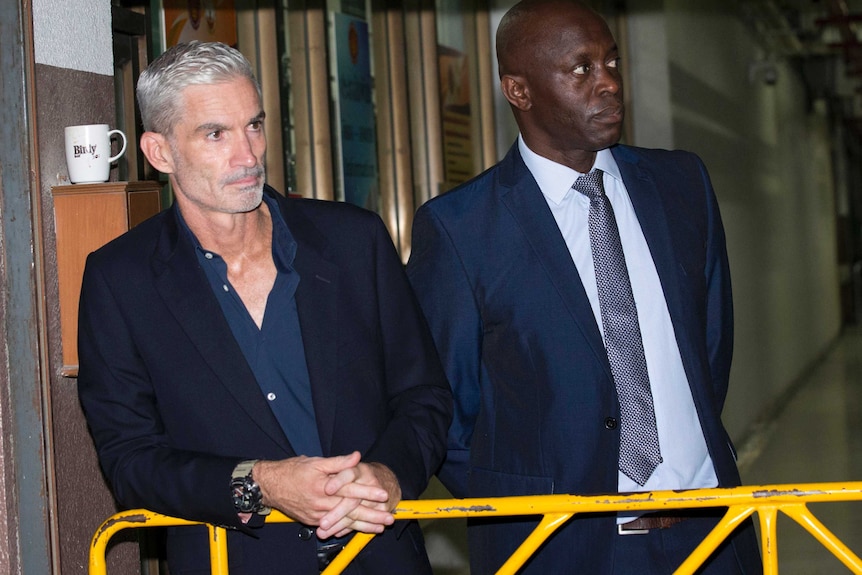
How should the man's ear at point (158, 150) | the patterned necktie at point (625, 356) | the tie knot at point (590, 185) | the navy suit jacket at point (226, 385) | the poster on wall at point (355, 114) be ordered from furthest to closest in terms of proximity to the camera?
the poster on wall at point (355, 114), the tie knot at point (590, 185), the patterned necktie at point (625, 356), the man's ear at point (158, 150), the navy suit jacket at point (226, 385)

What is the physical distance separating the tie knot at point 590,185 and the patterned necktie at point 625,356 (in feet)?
0.28

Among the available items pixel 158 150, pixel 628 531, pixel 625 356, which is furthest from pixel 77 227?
pixel 628 531

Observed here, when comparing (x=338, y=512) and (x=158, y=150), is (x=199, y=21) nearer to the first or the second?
(x=158, y=150)

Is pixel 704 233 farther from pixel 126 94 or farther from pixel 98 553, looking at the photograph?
pixel 126 94

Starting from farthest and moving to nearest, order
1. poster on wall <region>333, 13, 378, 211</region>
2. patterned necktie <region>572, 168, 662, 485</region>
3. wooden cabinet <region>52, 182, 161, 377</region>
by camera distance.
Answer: poster on wall <region>333, 13, 378, 211</region>, wooden cabinet <region>52, 182, 161, 377</region>, patterned necktie <region>572, 168, 662, 485</region>

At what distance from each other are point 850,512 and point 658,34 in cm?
319

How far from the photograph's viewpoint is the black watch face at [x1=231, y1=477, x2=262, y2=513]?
196 cm

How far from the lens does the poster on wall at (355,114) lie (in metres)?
5.62

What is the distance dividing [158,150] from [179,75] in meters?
0.17

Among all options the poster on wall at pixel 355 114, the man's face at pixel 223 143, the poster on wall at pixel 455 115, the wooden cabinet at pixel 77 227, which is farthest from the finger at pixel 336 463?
the poster on wall at pixel 455 115

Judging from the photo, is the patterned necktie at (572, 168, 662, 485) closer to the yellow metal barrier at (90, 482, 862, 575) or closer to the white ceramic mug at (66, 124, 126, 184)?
the yellow metal barrier at (90, 482, 862, 575)

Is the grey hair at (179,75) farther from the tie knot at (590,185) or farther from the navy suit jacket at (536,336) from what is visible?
the tie knot at (590,185)

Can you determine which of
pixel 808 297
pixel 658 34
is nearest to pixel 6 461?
pixel 658 34

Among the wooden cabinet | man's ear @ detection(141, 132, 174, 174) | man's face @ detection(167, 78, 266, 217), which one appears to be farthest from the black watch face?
the wooden cabinet
